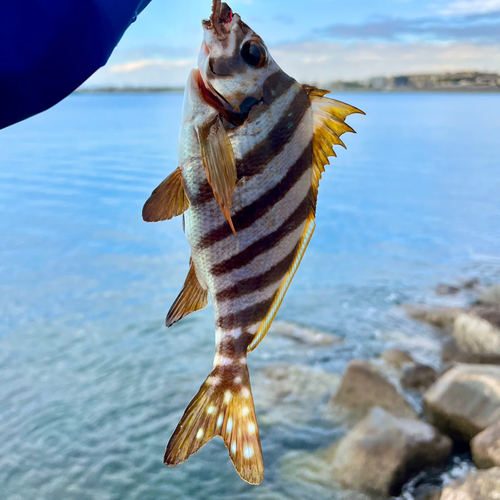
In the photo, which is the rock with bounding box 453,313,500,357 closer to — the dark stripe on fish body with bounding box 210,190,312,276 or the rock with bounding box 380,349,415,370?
the rock with bounding box 380,349,415,370

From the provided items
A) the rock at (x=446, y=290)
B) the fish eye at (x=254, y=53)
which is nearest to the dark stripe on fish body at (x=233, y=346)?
the fish eye at (x=254, y=53)

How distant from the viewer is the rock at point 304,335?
244 inches

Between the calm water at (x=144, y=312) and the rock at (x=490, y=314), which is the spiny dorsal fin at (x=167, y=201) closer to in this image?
the calm water at (x=144, y=312)

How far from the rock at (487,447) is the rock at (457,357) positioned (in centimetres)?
157

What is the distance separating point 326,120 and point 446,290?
7374 millimetres

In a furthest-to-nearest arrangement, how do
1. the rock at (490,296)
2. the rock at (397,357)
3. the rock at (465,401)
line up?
the rock at (490,296), the rock at (397,357), the rock at (465,401)

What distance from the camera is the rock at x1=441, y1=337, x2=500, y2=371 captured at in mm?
5348

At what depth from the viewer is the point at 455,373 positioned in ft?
14.6

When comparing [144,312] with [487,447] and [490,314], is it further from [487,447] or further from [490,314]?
[487,447]

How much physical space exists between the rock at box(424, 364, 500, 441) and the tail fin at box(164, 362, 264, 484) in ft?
12.0

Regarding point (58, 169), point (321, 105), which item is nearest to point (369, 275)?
point (321, 105)

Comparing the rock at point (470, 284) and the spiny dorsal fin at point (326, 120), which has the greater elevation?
the spiny dorsal fin at point (326, 120)

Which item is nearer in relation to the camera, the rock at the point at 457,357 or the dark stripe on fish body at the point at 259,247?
the dark stripe on fish body at the point at 259,247

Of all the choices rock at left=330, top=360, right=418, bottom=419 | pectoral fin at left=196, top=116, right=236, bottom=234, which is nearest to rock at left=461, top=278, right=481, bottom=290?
rock at left=330, top=360, right=418, bottom=419
